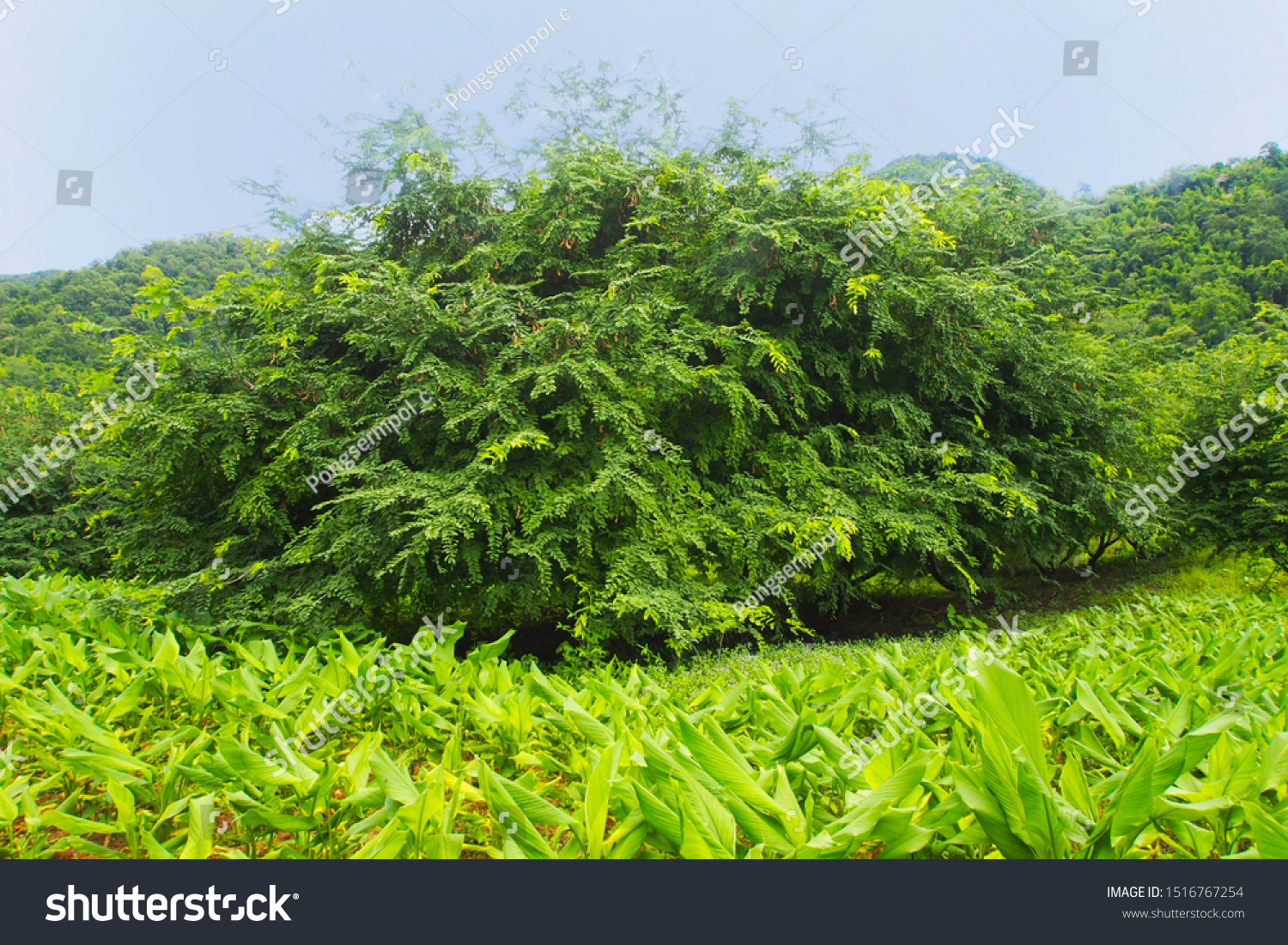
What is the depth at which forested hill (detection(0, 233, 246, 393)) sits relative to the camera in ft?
61.3

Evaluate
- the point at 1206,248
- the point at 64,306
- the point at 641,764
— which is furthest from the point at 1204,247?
the point at 64,306

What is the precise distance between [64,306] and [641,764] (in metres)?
28.6

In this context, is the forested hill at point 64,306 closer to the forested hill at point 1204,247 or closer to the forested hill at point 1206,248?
the forested hill at point 1204,247

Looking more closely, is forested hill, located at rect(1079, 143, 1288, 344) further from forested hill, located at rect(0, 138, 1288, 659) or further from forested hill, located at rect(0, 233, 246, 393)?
forested hill, located at rect(0, 233, 246, 393)

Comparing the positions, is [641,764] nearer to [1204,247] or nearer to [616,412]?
[616,412]

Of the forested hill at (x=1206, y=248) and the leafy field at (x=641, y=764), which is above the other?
the forested hill at (x=1206, y=248)

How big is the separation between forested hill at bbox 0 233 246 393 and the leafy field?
19.1m

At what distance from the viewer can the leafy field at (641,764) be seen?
1.32 meters

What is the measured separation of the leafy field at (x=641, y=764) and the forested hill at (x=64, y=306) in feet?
62.8

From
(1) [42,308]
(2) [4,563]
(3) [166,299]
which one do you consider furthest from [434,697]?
(1) [42,308]

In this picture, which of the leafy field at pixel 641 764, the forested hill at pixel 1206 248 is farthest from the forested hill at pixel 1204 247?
the leafy field at pixel 641 764

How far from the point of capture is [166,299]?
6.00 metres

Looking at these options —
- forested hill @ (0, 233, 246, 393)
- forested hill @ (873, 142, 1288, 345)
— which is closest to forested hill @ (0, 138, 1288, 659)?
forested hill @ (873, 142, 1288, 345)
